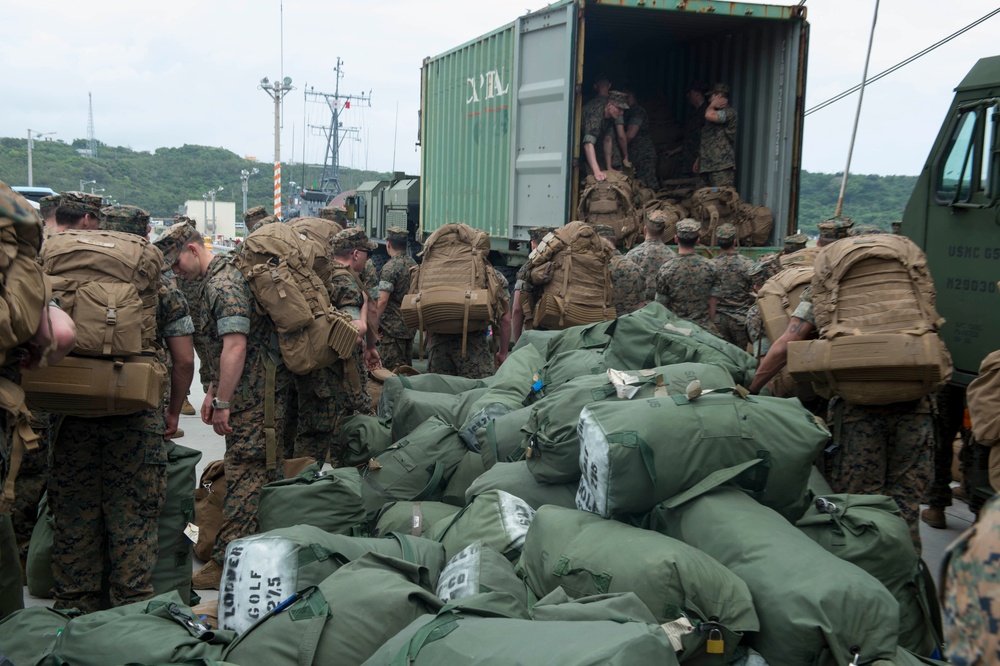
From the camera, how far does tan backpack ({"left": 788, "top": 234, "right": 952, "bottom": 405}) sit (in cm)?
357

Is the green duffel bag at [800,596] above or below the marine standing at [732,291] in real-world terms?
below

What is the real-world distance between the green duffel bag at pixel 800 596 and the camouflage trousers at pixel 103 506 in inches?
86.2

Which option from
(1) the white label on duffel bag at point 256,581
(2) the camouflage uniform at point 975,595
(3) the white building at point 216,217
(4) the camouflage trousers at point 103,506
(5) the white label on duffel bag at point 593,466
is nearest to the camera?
(2) the camouflage uniform at point 975,595

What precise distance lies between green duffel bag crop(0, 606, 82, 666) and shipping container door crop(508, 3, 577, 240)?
5414 mm

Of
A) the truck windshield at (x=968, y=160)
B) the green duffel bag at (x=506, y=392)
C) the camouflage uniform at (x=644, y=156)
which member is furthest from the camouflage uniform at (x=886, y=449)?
the camouflage uniform at (x=644, y=156)

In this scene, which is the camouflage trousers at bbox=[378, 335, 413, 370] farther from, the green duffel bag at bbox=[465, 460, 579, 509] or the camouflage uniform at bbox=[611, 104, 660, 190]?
the green duffel bag at bbox=[465, 460, 579, 509]

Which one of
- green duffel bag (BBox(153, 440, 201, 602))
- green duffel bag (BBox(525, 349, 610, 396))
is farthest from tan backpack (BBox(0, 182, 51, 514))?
green duffel bag (BBox(525, 349, 610, 396))

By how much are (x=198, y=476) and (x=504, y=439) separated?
8.16 feet

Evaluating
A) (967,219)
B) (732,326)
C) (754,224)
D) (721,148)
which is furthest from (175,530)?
(721,148)

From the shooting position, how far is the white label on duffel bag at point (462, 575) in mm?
2586

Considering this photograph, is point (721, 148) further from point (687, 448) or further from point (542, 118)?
point (687, 448)

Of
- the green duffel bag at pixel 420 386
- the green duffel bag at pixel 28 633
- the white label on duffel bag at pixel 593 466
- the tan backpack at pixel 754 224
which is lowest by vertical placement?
the green duffel bag at pixel 28 633

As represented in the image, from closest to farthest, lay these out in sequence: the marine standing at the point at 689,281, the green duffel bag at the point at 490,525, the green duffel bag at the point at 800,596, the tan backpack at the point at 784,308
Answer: the green duffel bag at the point at 800,596 < the green duffel bag at the point at 490,525 < the tan backpack at the point at 784,308 < the marine standing at the point at 689,281

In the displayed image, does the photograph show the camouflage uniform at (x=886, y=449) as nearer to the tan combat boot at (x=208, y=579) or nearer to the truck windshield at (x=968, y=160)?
the truck windshield at (x=968, y=160)
